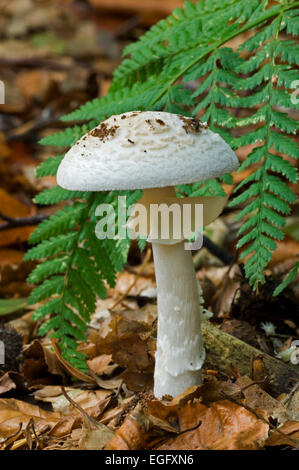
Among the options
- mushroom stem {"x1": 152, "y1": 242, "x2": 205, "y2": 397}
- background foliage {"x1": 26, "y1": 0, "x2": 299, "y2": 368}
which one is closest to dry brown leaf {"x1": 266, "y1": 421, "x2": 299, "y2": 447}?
mushroom stem {"x1": 152, "y1": 242, "x2": 205, "y2": 397}

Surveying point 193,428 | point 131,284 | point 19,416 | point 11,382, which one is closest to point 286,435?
point 193,428

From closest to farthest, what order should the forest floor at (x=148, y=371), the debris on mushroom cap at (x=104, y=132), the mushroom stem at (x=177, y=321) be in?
the debris on mushroom cap at (x=104, y=132)
the forest floor at (x=148, y=371)
the mushroom stem at (x=177, y=321)

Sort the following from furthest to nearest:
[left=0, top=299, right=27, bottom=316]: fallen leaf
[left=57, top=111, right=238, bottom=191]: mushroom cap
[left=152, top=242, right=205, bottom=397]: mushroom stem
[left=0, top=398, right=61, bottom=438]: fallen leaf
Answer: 1. [left=0, top=299, right=27, bottom=316]: fallen leaf
2. [left=0, top=398, right=61, bottom=438]: fallen leaf
3. [left=152, top=242, right=205, bottom=397]: mushroom stem
4. [left=57, top=111, right=238, bottom=191]: mushroom cap

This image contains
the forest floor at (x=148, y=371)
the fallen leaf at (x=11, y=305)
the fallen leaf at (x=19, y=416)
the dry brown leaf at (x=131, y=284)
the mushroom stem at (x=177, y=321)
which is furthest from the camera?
the dry brown leaf at (x=131, y=284)

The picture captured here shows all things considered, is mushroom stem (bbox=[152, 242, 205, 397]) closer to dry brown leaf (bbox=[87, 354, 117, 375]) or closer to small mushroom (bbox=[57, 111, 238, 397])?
small mushroom (bbox=[57, 111, 238, 397])

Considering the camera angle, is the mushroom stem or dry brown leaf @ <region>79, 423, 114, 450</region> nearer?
dry brown leaf @ <region>79, 423, 114, 450</region>

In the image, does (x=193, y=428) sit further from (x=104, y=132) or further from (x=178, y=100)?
(x=178, y=100)

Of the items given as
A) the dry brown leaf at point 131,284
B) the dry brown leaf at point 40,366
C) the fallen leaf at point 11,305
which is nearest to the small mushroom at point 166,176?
the dry brown leaf at point 40,366

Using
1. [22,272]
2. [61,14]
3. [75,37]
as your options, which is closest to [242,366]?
[22,272]

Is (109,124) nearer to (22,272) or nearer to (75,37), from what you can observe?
(22,272)

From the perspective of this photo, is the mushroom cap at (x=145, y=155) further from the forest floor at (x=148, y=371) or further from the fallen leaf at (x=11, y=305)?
the fallen leaf at (x=11, y=305)
